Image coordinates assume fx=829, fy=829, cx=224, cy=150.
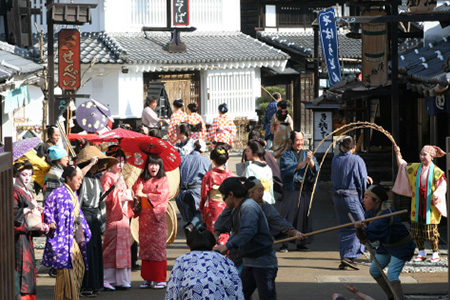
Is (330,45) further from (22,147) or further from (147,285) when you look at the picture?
(22,147)

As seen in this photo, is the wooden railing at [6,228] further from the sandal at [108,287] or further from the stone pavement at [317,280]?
the sandal at [108,287]

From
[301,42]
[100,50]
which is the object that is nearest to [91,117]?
[100,50]

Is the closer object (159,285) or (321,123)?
(159,285)

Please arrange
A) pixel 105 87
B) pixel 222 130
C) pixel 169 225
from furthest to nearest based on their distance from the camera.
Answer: pixel 105 87, pixel 222 130, pixel 169 225

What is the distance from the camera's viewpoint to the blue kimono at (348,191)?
1203 centimetres

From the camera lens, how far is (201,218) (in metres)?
11.7

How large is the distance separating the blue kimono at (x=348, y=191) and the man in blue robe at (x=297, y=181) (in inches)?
26.3

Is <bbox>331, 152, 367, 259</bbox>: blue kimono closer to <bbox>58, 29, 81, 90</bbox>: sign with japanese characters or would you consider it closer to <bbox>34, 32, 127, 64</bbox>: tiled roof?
<bbox>58, 29, 81, 90</bbox>: sign with japanese characters

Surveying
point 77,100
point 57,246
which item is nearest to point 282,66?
point 77,100

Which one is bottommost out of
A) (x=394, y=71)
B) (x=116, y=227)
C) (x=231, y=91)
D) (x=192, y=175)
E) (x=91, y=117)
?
(x=116, y=227)

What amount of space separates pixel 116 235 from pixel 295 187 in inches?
146

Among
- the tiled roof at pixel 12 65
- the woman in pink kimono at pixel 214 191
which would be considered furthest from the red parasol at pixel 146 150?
the tiled roof at pixel 12 65

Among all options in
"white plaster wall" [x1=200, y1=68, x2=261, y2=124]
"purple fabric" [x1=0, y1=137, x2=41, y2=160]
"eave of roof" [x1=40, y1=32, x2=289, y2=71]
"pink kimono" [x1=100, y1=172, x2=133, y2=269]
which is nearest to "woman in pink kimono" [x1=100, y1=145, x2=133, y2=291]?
"pink kimono" [x1=100, y1=172, x2=133, y2=269]

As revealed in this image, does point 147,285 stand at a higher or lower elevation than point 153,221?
lower
